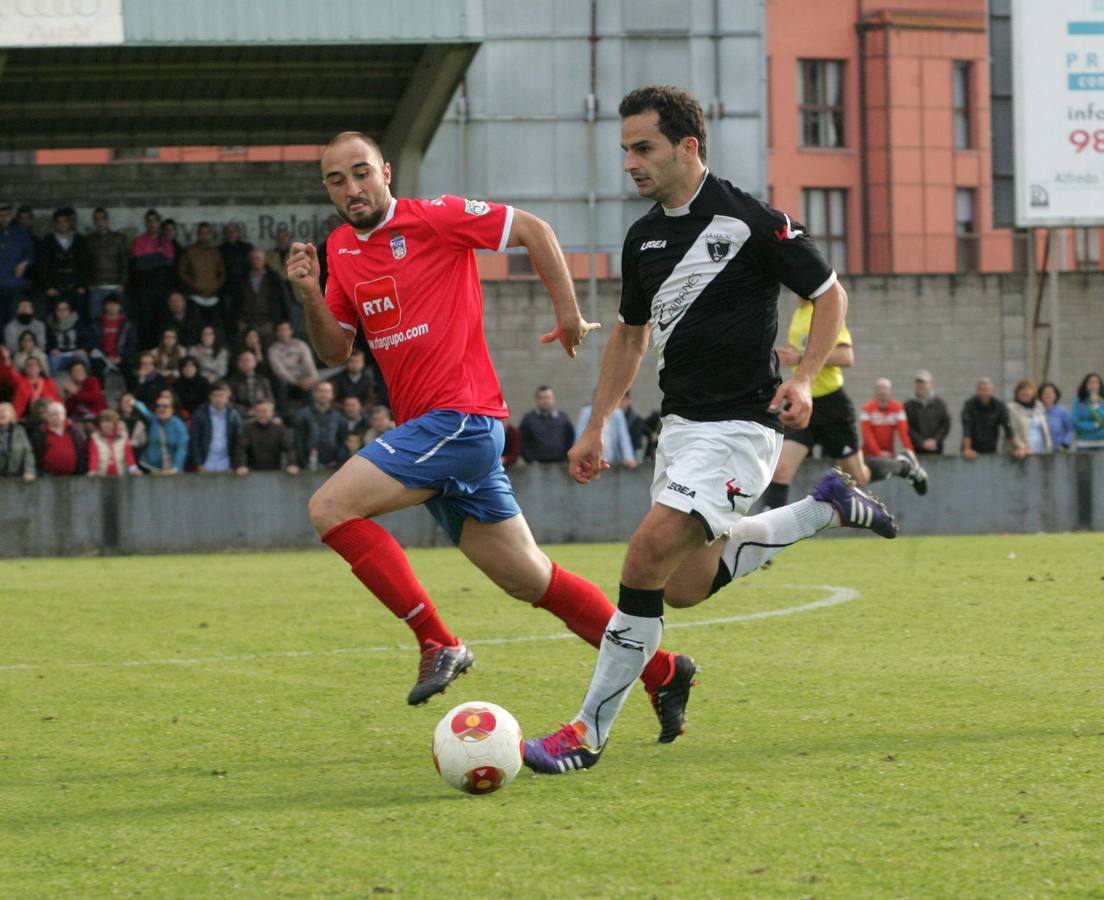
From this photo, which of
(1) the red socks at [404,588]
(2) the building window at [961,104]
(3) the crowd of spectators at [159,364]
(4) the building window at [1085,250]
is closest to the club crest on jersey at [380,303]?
(1) the red socks at [404,588]

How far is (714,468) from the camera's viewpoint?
573 centimetres

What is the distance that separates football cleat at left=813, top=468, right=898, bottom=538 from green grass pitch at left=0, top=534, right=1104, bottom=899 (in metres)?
0.65

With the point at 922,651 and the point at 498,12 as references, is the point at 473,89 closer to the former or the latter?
the point at 498,12

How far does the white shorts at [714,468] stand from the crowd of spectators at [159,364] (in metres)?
12.7

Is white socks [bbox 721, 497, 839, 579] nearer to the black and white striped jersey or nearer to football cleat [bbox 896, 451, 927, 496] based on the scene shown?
the black and white striped jersey

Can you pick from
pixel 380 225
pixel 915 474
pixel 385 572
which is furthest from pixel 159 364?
pixel 385 572

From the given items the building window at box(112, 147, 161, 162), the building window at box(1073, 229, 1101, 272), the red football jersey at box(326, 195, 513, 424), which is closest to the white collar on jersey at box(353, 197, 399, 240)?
the red football jersey at box(326, 195, 513, 424)

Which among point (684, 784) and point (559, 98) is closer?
point (684, 784)

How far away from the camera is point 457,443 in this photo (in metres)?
6.45

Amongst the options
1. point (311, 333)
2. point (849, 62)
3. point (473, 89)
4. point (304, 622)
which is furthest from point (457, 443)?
point (849, 62)

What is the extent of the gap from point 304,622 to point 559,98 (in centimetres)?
1680

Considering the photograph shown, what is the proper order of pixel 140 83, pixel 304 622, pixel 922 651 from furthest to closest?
pixel 140 83
pixel 304 622
pixel 922 651

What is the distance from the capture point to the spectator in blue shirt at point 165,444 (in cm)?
1858

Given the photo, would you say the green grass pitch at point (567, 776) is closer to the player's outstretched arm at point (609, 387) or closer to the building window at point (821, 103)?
the player's outstretched arm at point (609, 387)
